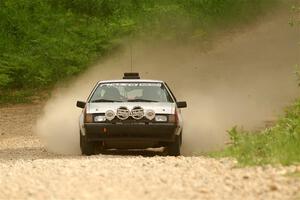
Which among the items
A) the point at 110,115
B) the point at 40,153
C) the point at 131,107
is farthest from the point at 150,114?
the point at 40,153

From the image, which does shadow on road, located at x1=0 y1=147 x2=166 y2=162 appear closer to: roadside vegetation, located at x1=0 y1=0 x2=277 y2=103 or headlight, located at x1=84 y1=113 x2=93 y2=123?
headlight, located at x1=84 y1=113 x2=93 y2=123

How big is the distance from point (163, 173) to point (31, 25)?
2074 cm

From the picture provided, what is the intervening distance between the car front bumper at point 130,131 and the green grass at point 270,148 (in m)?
1.66

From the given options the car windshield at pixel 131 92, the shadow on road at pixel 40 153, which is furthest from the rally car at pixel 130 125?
the shadow on road at pixel 40 153

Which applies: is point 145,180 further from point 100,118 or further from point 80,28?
point 80,28

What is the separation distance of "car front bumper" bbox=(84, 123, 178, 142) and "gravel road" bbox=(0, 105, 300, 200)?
179 centimetres

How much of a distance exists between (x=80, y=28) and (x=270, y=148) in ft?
67.5

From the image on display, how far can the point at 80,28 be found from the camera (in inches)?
1194

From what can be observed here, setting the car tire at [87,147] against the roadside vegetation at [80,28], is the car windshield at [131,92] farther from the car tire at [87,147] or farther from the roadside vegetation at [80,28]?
the roadside vegetation at [80,28]

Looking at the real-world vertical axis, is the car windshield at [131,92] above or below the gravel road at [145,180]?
above

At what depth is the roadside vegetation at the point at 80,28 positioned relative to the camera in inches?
1079

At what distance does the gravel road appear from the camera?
25.6 feet

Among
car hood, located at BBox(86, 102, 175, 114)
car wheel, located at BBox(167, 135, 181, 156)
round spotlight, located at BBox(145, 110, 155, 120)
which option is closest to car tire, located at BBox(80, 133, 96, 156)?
car hood, located at BBox(86, 102, 175, 114)

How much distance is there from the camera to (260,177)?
339 inches
